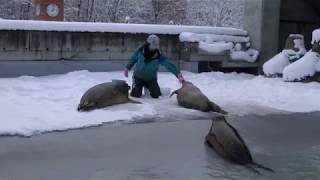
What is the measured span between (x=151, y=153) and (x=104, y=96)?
262 centimetres

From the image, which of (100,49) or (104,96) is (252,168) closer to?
(104,96)

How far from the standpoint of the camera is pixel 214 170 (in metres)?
5.92

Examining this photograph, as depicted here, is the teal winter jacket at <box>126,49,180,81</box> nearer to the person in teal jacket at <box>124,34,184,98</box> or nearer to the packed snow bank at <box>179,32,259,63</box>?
the person in teal jacket at <box>124,34,184,98</box>

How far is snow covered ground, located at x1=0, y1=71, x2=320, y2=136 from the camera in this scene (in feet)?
25.4

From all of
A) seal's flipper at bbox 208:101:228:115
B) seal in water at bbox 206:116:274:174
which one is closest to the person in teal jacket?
seal's flipper at bbox 208:101:228:115

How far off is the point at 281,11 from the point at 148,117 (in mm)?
12500

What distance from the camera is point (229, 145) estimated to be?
256 inches

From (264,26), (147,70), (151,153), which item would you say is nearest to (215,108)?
(147,70)

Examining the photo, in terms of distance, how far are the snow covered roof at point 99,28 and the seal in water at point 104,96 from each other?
16.1 ft

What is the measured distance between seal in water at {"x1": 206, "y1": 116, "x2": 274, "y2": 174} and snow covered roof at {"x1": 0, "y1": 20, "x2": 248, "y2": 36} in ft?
25.1

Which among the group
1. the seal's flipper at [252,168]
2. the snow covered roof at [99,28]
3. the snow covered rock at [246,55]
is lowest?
the seal's flipper at [252,168]

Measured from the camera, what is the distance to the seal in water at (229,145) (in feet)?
20.3

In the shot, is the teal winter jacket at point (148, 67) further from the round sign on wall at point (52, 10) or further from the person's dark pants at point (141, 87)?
the round sign on wall at point (52, 10)

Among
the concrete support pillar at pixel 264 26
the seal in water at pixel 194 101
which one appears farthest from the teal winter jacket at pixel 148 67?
the concrete support pillar at pixel 264 26
